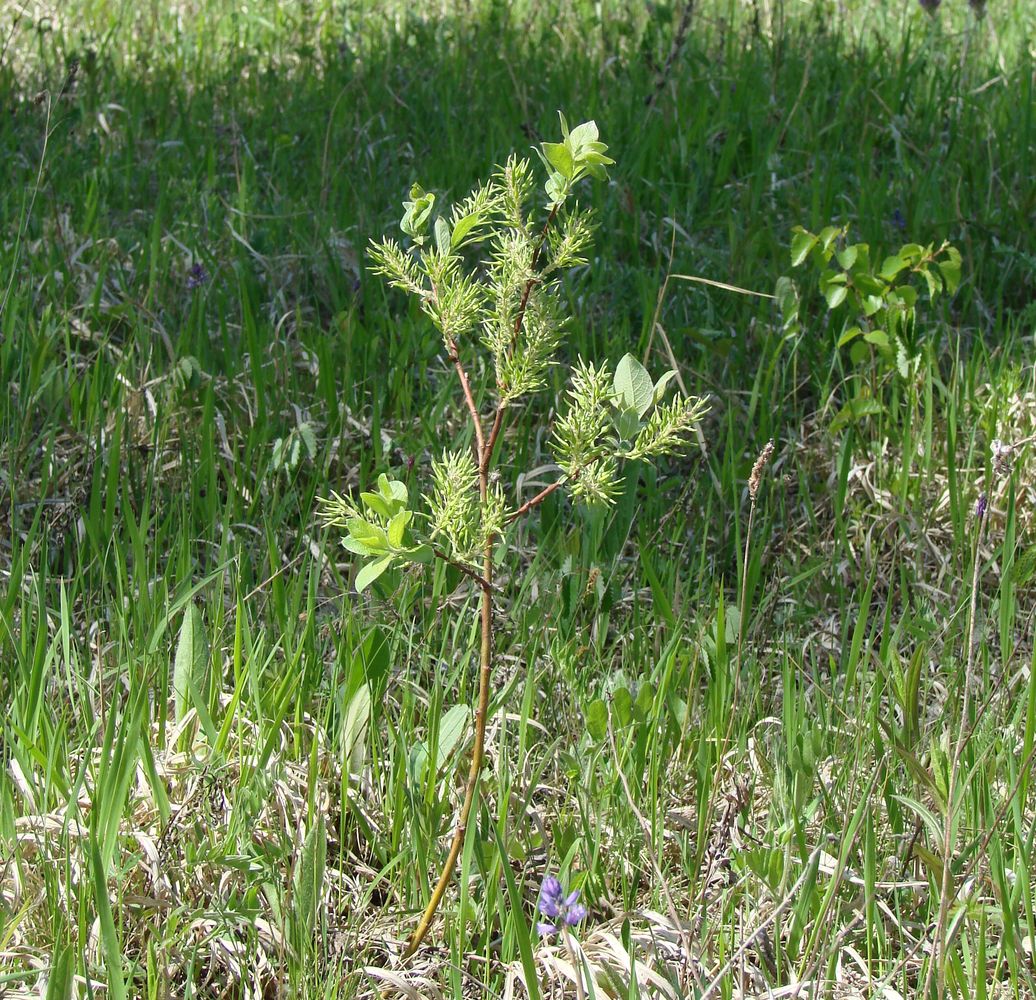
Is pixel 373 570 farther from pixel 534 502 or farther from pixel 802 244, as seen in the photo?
pixel 802 244

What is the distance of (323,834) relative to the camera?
1.51 m

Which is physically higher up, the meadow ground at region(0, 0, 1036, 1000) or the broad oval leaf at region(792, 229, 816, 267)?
the broad oval leaf at region(792, 229, 816, 267)

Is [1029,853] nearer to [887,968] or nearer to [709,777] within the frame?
[887,968]

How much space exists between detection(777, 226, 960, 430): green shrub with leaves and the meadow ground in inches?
1.9

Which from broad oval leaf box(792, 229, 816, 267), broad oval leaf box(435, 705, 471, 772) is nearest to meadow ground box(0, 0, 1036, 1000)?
broad oval leaf box(435, 705, 471, 772)

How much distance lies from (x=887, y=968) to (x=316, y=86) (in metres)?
3.73

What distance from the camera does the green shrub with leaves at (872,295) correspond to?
277 centimetres

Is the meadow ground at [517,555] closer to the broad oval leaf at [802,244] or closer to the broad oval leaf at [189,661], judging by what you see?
the broad oval leaf at [189,661]

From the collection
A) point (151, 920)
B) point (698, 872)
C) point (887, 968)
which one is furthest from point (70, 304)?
point (887, 968)

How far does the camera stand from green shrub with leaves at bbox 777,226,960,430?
2.77m

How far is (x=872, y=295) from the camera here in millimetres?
2844

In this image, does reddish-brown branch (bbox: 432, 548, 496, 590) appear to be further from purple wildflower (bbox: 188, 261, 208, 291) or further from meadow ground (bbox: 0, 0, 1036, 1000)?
purple wildflower (bbox: 188, 261, 208, 291)

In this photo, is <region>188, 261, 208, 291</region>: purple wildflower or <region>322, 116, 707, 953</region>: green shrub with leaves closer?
<region>322, 116, 707, 953</region>: green shrub with leaves

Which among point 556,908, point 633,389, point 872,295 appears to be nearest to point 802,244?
point 872,295
